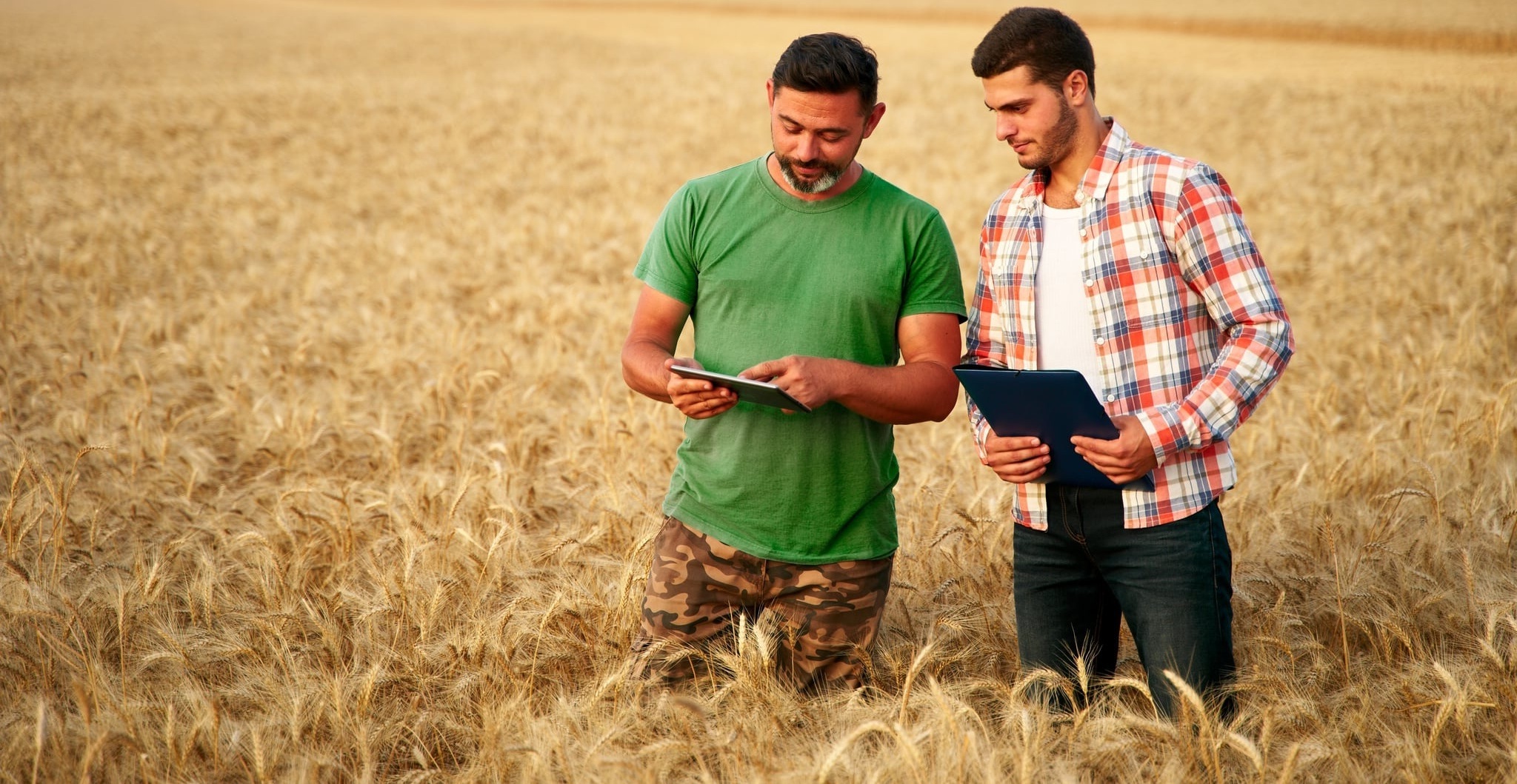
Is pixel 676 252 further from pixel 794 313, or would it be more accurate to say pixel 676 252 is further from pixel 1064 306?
pixel 1064 306

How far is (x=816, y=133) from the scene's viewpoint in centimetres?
263

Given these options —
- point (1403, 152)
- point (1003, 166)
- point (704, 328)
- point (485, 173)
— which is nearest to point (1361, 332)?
point (704, 328)

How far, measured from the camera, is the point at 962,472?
4.90 m

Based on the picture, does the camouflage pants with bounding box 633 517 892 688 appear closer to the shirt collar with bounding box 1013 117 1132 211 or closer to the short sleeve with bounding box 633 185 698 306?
the short sleeve with bounding box 633 185 698 306

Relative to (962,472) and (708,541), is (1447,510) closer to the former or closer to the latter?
(962,472)

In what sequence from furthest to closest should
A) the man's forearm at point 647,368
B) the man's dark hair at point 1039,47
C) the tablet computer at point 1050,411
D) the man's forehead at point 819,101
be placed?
the man's forearm at point 647,368, the man's forehead at point 819,101, the man's dark hair at point 1039,47, the tablet computer at point 1050,411

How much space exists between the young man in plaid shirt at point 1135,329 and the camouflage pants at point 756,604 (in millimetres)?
559

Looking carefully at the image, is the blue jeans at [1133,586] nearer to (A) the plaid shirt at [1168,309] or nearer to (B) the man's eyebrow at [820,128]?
(A) the plaid shirt at [1168,309]

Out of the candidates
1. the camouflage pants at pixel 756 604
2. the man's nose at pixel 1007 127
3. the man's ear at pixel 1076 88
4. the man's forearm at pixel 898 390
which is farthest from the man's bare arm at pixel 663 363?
the man's ear at pixel 1076 88

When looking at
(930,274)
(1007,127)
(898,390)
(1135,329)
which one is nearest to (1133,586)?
(1135,329)

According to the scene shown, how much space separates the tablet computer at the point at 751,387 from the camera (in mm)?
2436

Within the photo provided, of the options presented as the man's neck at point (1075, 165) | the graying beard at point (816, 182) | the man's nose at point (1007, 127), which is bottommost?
the graying beard at point (816, 182)

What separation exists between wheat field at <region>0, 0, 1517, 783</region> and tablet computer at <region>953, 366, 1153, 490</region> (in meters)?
0.60

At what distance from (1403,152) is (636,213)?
972 centimetres
